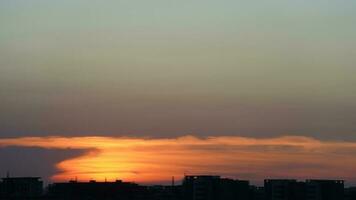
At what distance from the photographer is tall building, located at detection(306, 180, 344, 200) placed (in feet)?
444

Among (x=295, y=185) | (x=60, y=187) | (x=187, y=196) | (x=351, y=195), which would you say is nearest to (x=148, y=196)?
(x=187, y=196)

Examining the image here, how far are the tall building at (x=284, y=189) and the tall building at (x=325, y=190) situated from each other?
8.21 feet

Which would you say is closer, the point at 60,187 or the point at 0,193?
the point at 0,193

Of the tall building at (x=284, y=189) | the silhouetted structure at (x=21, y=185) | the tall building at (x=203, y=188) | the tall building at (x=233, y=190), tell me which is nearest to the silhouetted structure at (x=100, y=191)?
the silhouetted structure at (x=21, y=185)

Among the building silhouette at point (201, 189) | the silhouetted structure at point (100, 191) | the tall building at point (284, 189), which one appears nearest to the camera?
the silhouetted structure at point (100, 191)

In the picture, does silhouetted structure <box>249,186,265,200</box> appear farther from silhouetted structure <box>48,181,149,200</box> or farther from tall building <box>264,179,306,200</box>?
silhouetted structure <box>48,181,149,200</box>

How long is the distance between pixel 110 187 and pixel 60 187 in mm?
11747

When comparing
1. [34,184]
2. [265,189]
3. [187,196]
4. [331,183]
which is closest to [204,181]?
[187,196]

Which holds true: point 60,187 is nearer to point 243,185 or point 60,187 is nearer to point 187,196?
point 187,196

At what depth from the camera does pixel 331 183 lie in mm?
136250

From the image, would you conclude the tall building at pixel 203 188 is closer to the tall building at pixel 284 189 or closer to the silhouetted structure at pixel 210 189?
the silhouetted structure at pixel 210 189

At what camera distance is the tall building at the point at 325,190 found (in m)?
135

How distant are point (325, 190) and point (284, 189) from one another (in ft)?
26.4

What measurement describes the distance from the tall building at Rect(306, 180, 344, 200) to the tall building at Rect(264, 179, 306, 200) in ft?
8.21
